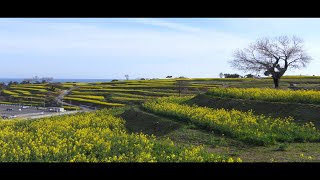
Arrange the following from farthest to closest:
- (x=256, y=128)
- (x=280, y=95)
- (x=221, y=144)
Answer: (x=280, y=95) < (x=256, y=128) < (x=221, y=144)

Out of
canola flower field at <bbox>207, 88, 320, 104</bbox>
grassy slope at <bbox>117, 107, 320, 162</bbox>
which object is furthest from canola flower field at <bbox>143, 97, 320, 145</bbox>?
canola flower field at <bbox>207, 88, 320, 104</bbox>

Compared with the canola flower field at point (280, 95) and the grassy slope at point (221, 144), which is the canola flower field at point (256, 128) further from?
the canola flower field at point (280, 95)

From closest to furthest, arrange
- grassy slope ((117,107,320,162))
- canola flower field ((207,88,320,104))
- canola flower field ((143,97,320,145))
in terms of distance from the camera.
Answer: grassy slope ((117,107,320,162)) < canola flower field ((143,97,320,145)) < canola flower field ((207,88,320,104))

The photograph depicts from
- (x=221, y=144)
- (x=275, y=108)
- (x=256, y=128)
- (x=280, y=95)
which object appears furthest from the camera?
(x=280, y=95)

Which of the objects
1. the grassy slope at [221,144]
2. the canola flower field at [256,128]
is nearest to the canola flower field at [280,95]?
the canola flower field at [256,128]

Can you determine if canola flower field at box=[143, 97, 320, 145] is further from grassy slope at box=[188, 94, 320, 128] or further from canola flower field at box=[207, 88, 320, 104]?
canola flower field at box=[207, 88, 320, 104]

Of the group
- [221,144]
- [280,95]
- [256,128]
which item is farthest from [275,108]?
[221,144]

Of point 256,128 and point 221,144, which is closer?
point 221,144

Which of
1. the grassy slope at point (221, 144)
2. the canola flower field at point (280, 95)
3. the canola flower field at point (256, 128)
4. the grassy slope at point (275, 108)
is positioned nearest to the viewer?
the grassy slope at point (221, 144)

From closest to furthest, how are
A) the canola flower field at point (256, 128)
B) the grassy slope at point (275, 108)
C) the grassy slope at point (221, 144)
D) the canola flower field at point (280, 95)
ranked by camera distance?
the grassy slope at point (221, 144) → the canola flower field at point (256, 128) → the grassy slope at point (275, 108) → the canola flower field at point (280, 95)

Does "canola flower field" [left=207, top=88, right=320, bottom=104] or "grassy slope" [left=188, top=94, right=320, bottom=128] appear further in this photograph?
"canola flower field" [left=207, top=88, right=320, bottom=104]

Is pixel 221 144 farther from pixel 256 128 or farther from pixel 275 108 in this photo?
pixel 275 108

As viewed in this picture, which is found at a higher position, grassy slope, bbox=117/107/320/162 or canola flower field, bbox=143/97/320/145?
canola flower field, bbox=143/97/320/145
